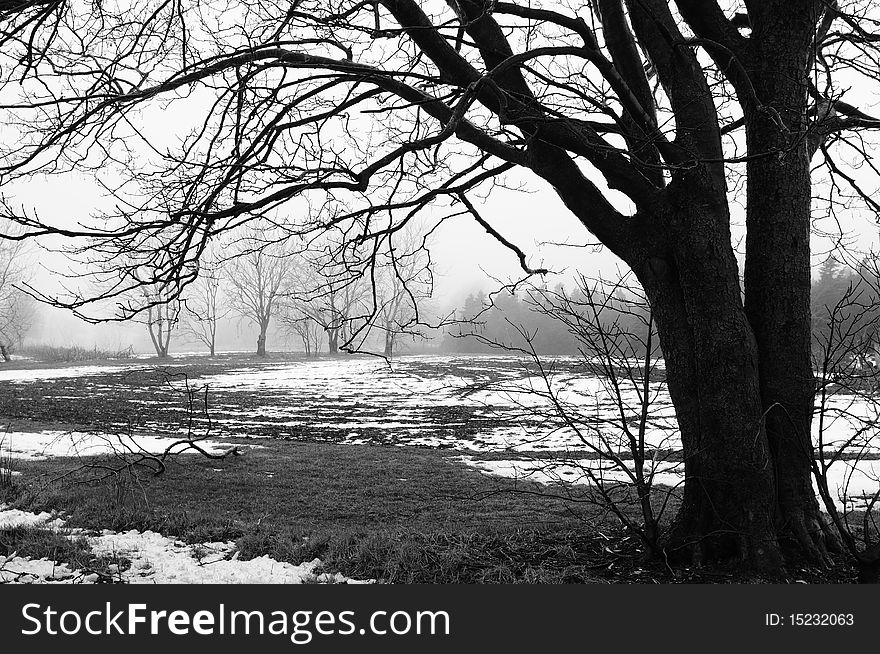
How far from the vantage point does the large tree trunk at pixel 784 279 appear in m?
4.38

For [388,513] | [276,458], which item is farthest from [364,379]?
[388,513]

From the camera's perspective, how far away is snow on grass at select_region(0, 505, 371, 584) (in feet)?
14.1

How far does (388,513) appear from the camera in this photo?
6.33 metres

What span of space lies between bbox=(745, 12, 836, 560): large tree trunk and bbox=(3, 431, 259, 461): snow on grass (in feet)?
25.4

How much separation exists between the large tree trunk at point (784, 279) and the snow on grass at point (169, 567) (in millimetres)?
3334

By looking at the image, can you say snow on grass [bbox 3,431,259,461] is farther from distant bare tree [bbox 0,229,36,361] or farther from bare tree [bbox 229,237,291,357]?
bare tree [bbox 229,237,291,357]

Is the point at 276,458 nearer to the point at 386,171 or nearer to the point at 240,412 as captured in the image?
the point at 386,171

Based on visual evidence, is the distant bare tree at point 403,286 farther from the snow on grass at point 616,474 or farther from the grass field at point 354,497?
the snow on grass at point 616,474

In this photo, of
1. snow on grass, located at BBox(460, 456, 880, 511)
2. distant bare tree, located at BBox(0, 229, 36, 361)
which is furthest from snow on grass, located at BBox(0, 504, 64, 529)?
distant bare tree, located at BBox(0, 229, 36, 361)

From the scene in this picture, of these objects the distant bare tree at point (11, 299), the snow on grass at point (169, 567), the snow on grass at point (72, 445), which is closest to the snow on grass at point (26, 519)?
the snow on grass at point (169, 567)

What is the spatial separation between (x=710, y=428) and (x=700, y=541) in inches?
32.7

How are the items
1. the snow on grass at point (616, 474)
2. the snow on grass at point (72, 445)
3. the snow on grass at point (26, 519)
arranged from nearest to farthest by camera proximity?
the snow on grass at point (26, 519)
the snow on grass at point (616, 474)
the snow on grass at point (72, 445)

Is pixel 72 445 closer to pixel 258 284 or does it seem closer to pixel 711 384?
pixel 711 384

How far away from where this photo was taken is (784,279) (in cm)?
456
